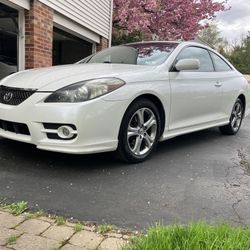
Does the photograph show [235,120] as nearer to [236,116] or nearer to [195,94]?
[236,116]

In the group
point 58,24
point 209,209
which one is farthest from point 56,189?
point 58,24

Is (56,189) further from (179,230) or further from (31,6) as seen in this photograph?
(31,6)

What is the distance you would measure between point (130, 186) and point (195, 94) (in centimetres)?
199

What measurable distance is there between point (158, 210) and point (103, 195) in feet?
1.70

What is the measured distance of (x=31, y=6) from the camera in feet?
25.6

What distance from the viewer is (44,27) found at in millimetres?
8336

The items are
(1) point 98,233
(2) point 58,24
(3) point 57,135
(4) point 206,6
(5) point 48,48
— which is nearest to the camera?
(1) point 98,233

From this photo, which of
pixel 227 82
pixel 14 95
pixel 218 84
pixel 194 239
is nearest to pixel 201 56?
pixel 218 84

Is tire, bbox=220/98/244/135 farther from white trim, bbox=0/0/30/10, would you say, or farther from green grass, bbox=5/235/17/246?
green grass, bbox=5/235/17/246

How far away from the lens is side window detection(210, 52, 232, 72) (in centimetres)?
617

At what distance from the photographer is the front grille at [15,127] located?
399cm

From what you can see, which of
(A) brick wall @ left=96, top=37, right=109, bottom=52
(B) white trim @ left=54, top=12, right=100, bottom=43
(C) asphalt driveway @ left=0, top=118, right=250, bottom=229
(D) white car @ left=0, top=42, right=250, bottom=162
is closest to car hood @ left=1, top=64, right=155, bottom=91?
(D) white car @ left=0, top=42, right=250, bottom=162

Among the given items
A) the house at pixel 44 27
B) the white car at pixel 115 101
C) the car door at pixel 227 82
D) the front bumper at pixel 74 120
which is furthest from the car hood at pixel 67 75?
the house at pixel 44 27

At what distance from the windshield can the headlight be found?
110cm
